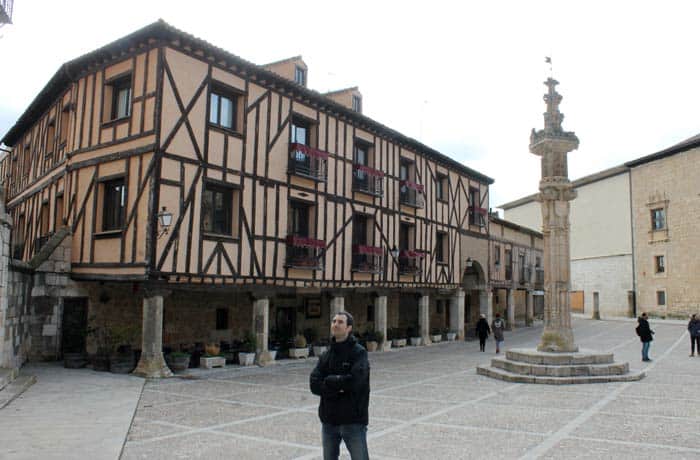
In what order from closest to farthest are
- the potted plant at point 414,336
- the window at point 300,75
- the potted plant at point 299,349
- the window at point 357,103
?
the potted plant at point 299,349 → the window at point 300,75 → the window at point 357,103 → the potted plant at point 414,336

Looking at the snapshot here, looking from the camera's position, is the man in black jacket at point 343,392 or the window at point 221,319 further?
the window at point 221,319

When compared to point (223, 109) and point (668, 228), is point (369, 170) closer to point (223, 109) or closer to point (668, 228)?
point (223, 109)

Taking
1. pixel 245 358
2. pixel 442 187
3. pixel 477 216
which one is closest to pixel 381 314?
pixel 245 358

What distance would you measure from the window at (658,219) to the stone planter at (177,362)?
33634 mm

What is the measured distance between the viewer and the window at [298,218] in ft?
54.1

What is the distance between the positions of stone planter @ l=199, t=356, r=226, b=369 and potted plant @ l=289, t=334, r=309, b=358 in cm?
278

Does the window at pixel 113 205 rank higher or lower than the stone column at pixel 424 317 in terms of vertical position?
higher

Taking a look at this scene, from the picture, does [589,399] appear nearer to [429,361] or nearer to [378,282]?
[429,361]

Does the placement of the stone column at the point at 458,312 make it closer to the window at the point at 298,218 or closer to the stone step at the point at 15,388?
the window at the point at 298,218

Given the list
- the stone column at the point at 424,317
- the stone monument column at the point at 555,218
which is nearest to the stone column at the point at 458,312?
the stone column at the point at 424,317

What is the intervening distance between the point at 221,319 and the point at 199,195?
4.75m

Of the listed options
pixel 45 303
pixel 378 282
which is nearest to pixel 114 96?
pixel 45 303

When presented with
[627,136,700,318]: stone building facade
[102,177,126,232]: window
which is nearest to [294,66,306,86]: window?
[102,177,126,232]: window

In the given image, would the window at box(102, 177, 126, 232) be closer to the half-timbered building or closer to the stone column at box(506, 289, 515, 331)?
the half-timbered building
